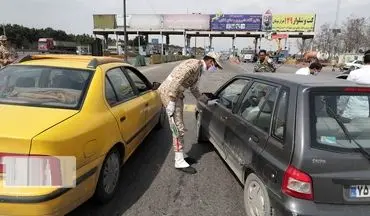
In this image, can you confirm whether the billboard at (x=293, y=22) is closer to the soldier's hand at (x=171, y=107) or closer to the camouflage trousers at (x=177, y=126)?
the camouflage trousers at (x=177, y=126)

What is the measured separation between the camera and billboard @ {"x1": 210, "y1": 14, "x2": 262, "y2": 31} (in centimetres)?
8669

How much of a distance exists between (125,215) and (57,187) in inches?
40.1

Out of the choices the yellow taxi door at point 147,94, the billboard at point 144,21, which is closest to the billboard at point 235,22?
the billboard at point 144,21

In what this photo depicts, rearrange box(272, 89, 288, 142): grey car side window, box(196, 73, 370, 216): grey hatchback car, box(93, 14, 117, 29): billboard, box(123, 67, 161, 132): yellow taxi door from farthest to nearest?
box(93, 14, 117, 29): billboard
box(123, 67, 161, 132): yellow taxi door
box(272, 89, 288, 142): grey car side window
box(196, 73, 370, 216): grey hatchback car

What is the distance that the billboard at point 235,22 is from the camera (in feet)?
284

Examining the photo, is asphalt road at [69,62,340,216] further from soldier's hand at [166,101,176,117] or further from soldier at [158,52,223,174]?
soldier's hand at [166,101,176,117]

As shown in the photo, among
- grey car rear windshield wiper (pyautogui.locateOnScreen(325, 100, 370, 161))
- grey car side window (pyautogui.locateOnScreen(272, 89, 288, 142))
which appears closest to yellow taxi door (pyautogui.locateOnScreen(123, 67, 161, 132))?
grey car side window (pyautogui.locateOnScreen(272, 89, 288, 142))

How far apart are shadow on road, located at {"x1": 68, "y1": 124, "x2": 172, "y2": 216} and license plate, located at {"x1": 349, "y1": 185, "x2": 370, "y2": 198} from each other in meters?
2.25

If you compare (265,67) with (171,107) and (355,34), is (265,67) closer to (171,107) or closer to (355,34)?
(171,107)

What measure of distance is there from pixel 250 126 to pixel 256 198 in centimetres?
77

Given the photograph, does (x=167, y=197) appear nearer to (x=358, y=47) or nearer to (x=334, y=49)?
(x=358, y=47)

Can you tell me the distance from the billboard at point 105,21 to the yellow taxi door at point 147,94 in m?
90.0

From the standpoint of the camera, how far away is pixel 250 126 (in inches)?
157

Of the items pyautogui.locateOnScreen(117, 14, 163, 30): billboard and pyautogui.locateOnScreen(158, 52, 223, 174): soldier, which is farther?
pyautogui.locateOnScreen(117, 14, 163, 30): billboard
